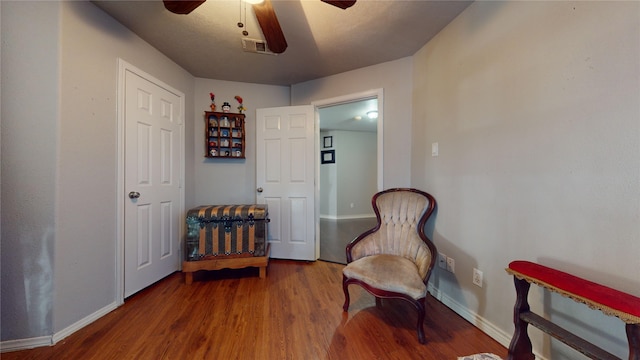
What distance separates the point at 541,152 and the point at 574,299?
736mm

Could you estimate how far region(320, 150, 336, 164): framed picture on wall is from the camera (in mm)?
5586

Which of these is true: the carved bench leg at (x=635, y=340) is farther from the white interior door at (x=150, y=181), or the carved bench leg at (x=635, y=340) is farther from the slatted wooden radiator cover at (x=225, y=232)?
the white interior door at (x=150, y=181)

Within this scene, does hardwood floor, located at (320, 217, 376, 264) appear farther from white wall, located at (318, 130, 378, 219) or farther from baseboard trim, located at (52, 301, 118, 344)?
baseboard trim, located at (52, 301, 118, 344)

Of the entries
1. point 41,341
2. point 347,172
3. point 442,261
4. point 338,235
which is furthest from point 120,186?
point 347,172

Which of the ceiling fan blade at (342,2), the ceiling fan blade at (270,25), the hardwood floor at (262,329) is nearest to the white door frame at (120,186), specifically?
the hardwood floor at (262,329)

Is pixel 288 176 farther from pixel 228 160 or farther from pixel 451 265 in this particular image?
pixel 451 265

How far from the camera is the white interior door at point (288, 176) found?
283 centimetres

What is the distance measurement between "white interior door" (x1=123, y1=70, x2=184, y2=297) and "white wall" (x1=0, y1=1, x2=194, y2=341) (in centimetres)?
21

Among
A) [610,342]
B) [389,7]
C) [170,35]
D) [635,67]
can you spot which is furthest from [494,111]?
[170,35]

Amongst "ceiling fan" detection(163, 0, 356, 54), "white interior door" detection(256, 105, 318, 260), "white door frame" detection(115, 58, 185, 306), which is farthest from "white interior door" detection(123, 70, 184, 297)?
"ceiling fan" detection(163, 0, 356, 54)

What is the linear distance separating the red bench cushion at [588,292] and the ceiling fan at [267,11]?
1624 millimetres

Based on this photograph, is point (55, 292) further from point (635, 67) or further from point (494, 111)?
point (635, 67)

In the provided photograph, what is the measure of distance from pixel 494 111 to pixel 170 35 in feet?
8.82

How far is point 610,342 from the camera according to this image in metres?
0.93
